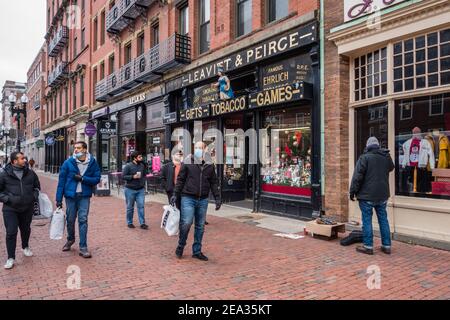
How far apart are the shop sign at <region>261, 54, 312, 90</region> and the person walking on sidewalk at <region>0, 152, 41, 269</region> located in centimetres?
657

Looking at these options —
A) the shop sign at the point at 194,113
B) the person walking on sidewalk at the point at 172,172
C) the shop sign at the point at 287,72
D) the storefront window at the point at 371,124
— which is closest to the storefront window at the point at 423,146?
the storefront window at the point at 371,124

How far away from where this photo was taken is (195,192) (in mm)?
5770

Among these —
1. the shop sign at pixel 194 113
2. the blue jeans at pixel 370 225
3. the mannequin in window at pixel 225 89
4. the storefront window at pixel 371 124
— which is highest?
the mannequin in window at pixel 225 89

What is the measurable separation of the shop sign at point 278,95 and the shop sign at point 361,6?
1.81 m

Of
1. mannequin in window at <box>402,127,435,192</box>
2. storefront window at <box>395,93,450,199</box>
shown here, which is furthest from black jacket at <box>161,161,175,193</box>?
mannequin in window at <box>402,127,435,192</box>

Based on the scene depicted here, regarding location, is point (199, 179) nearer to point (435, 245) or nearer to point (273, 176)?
point (435, 245)

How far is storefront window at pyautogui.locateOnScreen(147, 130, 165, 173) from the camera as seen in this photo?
644 inches

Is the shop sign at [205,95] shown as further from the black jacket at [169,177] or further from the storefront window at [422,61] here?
the storefront window at [422,61]

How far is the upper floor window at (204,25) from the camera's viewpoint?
44.6 ft

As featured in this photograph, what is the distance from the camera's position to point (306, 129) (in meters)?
9.46

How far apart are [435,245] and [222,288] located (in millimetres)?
4217

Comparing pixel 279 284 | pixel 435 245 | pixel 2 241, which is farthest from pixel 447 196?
pixel 2 241

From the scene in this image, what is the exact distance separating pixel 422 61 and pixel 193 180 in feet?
16.2

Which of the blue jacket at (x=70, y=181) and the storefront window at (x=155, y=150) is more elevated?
the storefront window at (x=155, y=150)
